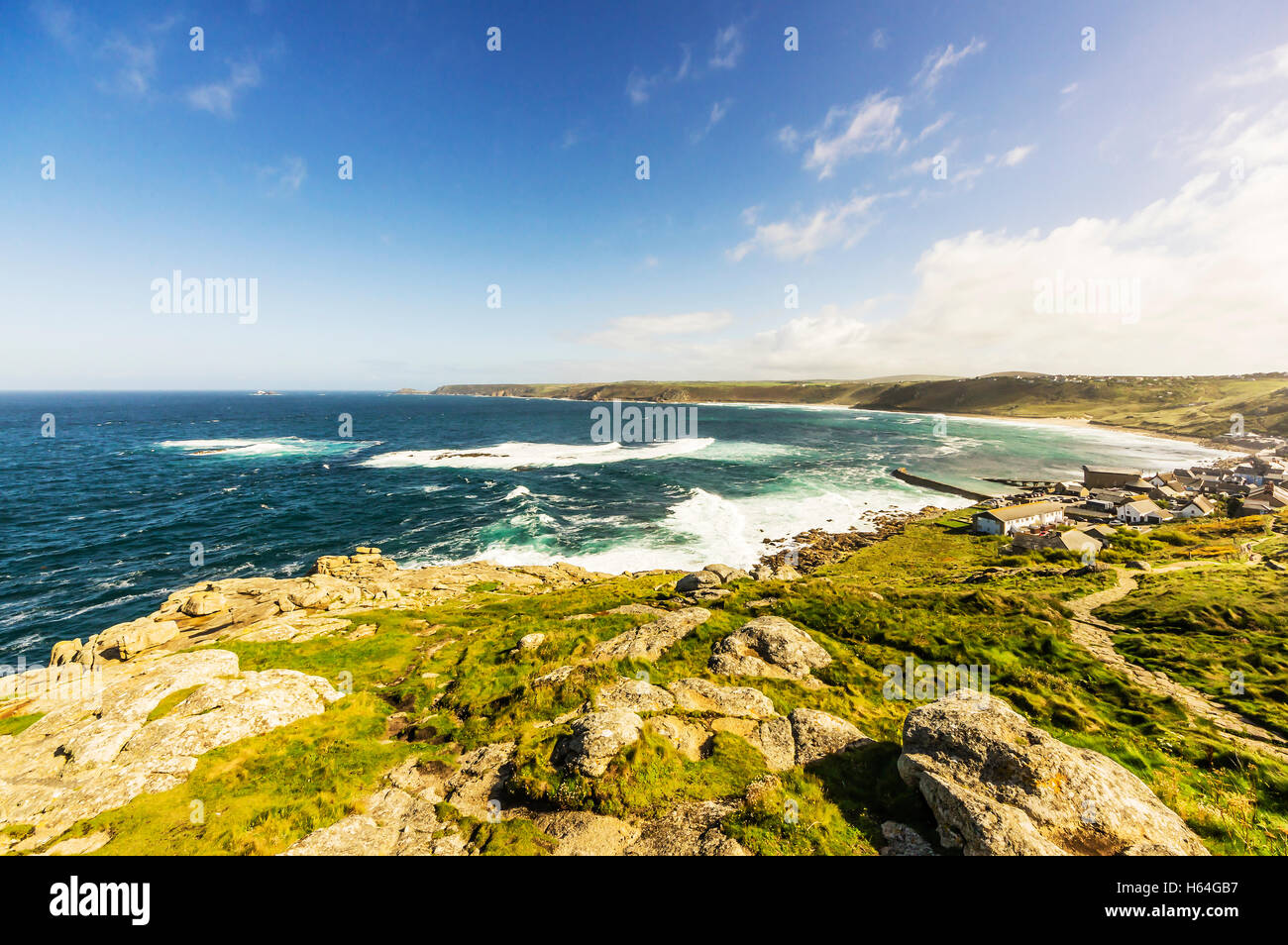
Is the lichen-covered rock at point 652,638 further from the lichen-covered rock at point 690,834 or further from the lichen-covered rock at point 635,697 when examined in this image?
the lichen-covered rock at point 690,834

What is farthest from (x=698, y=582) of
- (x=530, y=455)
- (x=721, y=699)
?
(x=530, y=455)

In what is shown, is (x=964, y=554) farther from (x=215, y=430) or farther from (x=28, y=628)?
(x=215, y=430)

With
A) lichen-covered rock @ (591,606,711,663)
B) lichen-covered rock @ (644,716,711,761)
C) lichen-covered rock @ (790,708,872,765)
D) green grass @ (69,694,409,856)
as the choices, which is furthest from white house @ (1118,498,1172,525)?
green grass @ (69,694,409,856)

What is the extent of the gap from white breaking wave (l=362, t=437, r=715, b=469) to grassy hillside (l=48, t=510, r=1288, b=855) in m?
64.7

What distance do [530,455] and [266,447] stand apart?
62.8 m

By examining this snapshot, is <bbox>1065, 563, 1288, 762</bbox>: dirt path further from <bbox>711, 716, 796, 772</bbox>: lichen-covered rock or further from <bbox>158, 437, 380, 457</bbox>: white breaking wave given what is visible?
<bbox>158, 437, 380, 457</bbox>: white breaking wave

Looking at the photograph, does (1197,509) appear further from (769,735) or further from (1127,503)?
(769,735)

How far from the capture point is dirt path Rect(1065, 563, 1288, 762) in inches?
525

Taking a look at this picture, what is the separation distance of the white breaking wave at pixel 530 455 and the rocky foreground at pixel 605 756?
233 ft

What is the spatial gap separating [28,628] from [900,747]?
51756 mm

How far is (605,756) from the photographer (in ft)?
34.0

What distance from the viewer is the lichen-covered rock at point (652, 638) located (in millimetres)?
17766
